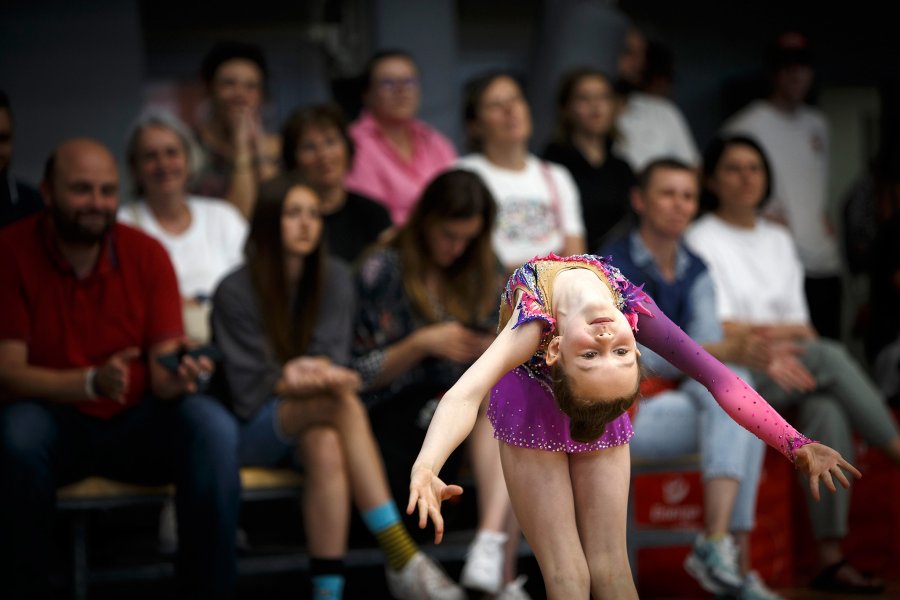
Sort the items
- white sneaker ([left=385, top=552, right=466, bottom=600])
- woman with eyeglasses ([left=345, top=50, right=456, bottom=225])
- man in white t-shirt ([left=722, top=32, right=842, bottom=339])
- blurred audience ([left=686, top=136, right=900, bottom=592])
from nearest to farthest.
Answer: white sneaker ([left=385, top=552, right=466, bottom=600]), blurred audience ([left=686, top=136, right=900, bottom=592]), woman with eyeglasses ([left=345, top=50, right=456, bottom=225]), man in white t-shirt ([left=722, top=32, right=842, bottom=339])

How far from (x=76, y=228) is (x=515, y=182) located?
1723 millimetres

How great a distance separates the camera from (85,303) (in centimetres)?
370

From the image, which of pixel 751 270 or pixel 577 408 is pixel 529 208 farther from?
pixel 577 408

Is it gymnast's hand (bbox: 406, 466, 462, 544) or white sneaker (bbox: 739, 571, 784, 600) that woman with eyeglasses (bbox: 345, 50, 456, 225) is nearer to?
white sneaker (bbox: 739, 571, 784, 600)

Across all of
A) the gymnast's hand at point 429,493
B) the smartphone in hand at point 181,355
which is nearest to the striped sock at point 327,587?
the smartphone in hand at point 181,355

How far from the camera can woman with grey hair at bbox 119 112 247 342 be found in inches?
175

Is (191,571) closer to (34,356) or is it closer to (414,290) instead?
(34,356)

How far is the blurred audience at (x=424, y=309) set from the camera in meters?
4.08

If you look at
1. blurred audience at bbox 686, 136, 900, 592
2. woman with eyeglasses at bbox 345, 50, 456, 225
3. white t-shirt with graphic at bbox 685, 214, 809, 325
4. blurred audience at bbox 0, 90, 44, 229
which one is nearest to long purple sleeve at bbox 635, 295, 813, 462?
blurred audience at bbox 686, 136, 900, 592

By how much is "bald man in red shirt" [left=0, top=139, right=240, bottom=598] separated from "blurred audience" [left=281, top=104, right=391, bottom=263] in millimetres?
934

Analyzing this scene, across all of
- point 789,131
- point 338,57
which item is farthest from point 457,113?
point 789,131

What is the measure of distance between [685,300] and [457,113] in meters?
2.23

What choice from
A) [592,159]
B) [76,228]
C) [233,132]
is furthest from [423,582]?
[592,159]

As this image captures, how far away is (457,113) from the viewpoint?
611 centimetres
